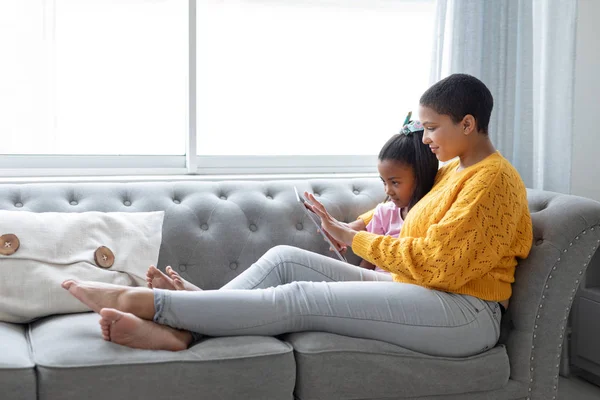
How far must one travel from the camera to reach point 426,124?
2.13 meters

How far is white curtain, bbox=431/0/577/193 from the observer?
286 centimetres

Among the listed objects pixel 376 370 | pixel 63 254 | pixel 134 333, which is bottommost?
pixel 376 370

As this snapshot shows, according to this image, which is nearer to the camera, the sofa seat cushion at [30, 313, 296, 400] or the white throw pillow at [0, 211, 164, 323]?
the sofa seat cushion at [30, 313, 296, 400]

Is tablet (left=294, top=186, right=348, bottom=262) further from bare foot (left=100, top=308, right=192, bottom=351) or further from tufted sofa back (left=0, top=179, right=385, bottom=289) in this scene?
bare foot (left=100, top=308, right=192, bottom=351)

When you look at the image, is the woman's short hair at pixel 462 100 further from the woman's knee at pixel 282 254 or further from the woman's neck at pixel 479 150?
the woman's knee at pixel 282 254

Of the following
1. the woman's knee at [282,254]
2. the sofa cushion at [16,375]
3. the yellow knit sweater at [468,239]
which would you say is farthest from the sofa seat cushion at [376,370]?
the sofa cushion at [16,375]

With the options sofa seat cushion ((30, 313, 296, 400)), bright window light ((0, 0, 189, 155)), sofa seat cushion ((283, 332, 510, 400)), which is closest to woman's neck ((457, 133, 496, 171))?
sofa seat cushion ((283, 332, 510, 400))

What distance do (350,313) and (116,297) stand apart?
2.08ft

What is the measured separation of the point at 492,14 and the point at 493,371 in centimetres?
155

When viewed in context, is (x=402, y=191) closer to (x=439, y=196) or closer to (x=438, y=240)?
(x=439, y=196)

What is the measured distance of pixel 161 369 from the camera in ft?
5.75

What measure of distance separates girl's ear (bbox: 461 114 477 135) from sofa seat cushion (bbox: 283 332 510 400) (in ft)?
2.11

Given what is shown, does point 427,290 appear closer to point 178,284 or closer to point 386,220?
point 386,220

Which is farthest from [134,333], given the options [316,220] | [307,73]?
[307,73]
